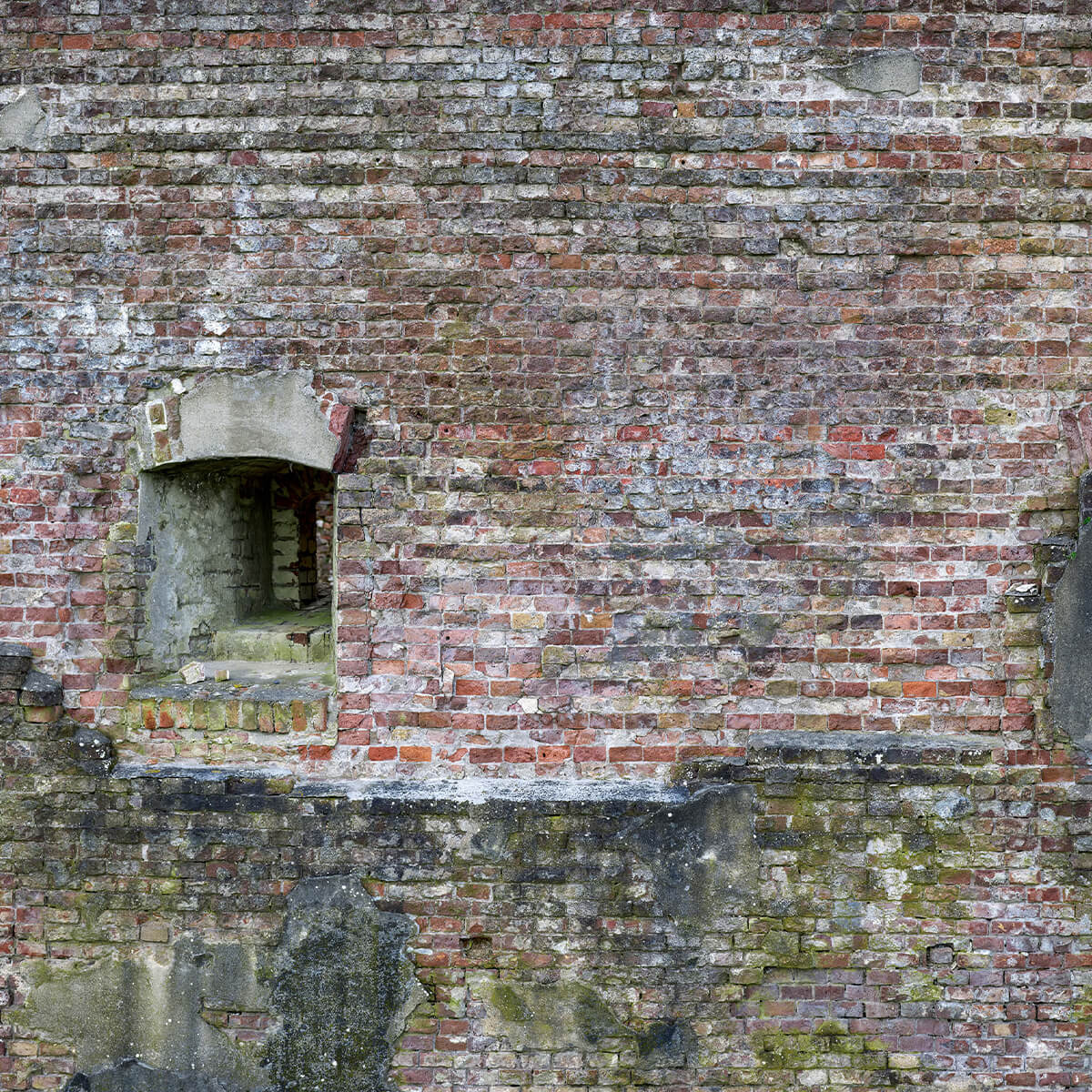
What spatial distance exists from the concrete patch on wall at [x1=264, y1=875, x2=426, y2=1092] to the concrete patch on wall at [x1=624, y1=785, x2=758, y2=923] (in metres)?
1.00

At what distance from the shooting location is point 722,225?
3305 millimetres

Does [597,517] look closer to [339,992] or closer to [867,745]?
[867,745]

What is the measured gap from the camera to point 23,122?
3.35 m

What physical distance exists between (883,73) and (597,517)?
2032 millimetres

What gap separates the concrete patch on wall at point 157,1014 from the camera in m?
3.28

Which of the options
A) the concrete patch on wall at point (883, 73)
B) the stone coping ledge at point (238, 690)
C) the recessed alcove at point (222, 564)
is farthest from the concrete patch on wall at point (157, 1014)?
the concrete patch on wall at point (883, 73)

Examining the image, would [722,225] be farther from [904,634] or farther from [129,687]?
[129,687]

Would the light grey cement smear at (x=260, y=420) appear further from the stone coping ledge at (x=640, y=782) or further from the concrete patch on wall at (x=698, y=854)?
the concrete patch on wall at (x=698, y=854)

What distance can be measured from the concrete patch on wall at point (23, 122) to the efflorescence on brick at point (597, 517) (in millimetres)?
17

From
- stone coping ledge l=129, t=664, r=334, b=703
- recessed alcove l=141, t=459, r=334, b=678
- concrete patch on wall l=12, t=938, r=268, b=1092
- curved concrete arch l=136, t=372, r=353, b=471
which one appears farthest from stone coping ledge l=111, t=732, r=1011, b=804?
curved concrete arch l=136, t=372, r=353, b=471

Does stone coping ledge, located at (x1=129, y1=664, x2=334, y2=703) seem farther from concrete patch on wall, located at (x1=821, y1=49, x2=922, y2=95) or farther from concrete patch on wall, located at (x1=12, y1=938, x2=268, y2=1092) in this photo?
concrete patch on wall, located at (x1=821, y1=49, x2=922, y2=95)

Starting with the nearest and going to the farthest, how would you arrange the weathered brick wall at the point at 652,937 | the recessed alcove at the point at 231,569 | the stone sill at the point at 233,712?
the weathered brick wall at the point at 652,937
the stone sill at the point at 233,712
the recessed alcove at the point at 231,569

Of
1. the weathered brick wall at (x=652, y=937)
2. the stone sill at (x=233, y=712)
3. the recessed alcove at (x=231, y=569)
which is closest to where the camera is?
the weathered brick wall at (x=652, y=937)

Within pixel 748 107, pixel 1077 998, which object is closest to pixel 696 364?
pixel 748 107
